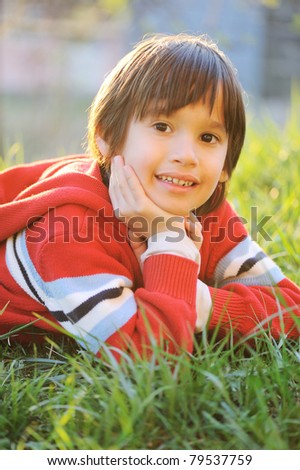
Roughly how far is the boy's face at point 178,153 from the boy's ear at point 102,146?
0.34 feet

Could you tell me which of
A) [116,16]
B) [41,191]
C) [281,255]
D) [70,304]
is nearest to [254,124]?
[281,255]

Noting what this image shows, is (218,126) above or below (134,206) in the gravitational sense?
above

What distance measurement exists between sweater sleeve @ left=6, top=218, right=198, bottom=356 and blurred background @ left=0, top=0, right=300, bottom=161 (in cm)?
658

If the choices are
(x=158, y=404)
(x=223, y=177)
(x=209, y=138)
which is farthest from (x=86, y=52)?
(x=158, y=404)

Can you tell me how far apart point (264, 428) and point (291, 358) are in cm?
41

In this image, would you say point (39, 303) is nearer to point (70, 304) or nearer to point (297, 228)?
point (70, 304)

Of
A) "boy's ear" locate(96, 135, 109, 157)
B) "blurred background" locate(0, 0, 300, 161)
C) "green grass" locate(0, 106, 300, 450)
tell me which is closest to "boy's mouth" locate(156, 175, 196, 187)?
"boy's ear" locate(96, 135, 109, 157)

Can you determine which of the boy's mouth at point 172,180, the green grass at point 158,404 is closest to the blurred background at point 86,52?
the boy's mouth at point 172,180

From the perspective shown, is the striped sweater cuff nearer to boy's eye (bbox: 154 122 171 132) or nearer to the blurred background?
boy's eye (bbox: 154 122 171 132)

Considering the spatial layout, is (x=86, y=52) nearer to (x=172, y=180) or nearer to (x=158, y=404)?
(x=172, y=180)

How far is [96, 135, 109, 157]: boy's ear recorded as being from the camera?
223 centimetres

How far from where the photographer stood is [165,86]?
205cm

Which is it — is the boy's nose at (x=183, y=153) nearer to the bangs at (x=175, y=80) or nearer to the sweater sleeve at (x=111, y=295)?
the bangs at (x=175, y=80)

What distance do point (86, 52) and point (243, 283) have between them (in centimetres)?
900
